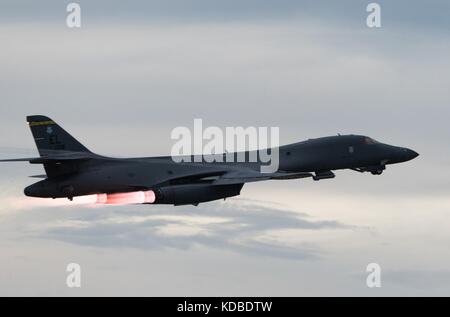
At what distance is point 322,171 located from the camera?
83.6 m

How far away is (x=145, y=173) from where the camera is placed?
78.8m

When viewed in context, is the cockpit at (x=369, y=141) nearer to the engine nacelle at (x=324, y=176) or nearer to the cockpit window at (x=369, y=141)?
Answer: the cockpit window at (x=369, y=141)

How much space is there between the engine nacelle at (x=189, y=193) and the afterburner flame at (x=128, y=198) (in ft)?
1.58

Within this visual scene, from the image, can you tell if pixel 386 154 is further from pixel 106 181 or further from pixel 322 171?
pixel 106 181

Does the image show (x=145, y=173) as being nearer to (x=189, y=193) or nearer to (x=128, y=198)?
(x=128, y=198)

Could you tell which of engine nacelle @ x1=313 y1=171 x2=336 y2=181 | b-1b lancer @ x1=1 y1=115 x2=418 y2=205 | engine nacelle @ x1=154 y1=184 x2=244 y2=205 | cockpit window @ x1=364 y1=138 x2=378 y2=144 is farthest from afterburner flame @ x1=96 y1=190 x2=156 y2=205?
cockpit window @ x1=364 y1=138 x2=378 y2=144

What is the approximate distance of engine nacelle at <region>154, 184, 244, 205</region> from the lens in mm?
76438

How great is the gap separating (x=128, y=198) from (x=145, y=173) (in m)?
1.95

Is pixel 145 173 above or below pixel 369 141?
below

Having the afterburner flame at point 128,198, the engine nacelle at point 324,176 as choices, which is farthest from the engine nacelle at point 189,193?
the engine nacelle at point 324,176

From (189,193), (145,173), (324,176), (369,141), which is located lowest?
(189,193)

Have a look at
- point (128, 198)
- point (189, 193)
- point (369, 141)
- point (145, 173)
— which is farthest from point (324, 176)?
point (128, 198)

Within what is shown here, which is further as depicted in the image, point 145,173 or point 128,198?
point 145,173

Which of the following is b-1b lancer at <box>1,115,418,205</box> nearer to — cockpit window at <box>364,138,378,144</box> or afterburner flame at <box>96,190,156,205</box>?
afterburner flame at <box>96,190,156,205</box>
